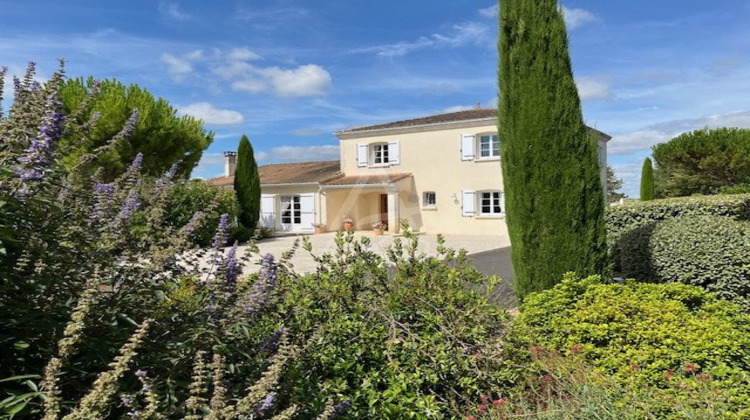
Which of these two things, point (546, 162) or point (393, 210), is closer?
point (546, 162)

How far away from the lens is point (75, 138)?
228cm

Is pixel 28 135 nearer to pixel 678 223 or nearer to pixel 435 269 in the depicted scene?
pixel 435 269

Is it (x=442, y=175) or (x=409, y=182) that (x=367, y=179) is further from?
(x=442, y=175)

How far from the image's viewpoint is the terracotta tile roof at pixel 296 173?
2460cm

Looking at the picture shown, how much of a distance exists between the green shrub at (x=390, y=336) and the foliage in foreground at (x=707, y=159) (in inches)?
1158

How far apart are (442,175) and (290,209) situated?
8.10 m

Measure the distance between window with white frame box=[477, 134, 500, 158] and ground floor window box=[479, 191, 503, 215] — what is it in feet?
5.31

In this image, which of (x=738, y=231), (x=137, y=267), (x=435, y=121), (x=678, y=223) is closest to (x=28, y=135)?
(x=137, y=267)

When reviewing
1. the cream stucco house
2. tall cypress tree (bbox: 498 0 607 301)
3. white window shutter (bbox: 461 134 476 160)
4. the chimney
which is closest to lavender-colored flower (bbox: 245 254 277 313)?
tall cypress tree (bbox: 498 0 607 301)

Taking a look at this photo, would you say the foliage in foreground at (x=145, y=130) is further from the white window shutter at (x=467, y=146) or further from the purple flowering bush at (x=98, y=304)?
the purple flowering bush at (x=98, y=304)

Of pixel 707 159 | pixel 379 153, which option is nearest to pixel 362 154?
pixel 379 153

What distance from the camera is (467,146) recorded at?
20.9m

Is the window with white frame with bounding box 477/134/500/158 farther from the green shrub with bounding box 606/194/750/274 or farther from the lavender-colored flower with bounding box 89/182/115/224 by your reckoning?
the lavender-colored flower with bounding box 89/182/115/224

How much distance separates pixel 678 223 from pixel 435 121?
1620cm
